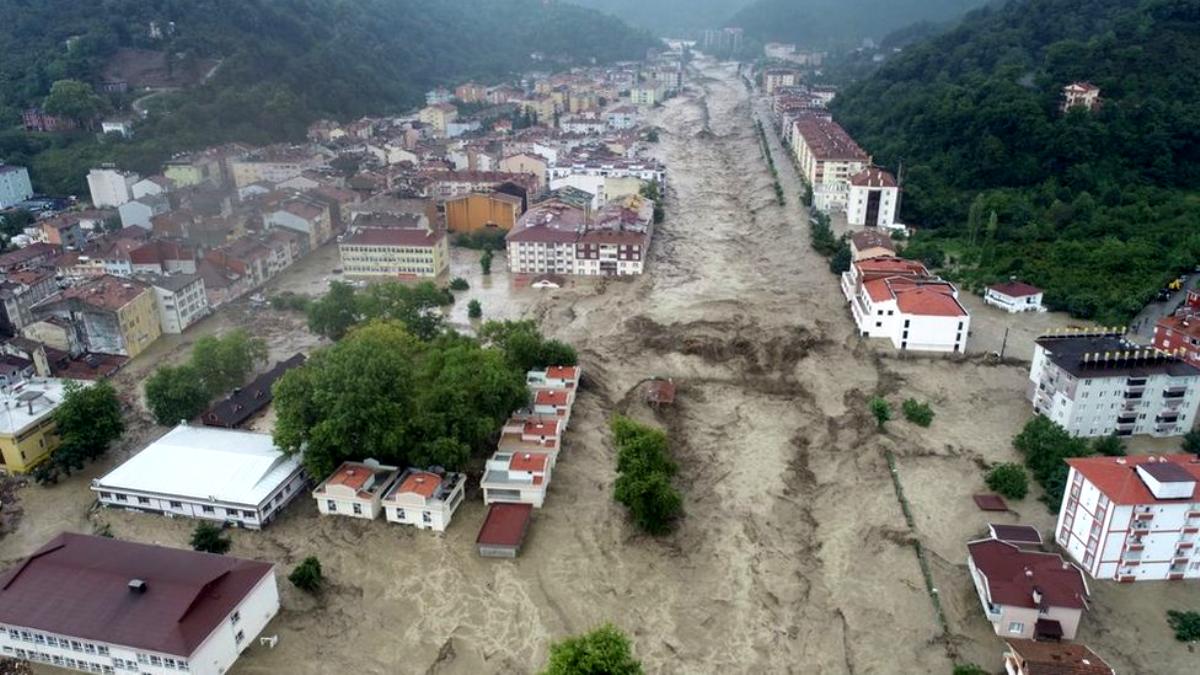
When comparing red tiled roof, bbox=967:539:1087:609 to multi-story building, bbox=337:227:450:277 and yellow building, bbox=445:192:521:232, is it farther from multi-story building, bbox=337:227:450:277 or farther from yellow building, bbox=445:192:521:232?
yellow building, bbox=445:192:521:232

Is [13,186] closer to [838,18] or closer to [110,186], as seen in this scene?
Answer: [110,186]

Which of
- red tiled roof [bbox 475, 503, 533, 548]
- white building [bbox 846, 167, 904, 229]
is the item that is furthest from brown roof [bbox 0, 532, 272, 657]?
white building [bbox 846, 167, 904, 229]

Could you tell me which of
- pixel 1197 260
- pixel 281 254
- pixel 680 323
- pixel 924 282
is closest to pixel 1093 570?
pixel 924 282

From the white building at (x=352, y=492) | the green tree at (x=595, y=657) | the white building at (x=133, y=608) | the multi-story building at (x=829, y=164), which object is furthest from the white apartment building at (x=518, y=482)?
the multi-story building at (x=829, y=164)

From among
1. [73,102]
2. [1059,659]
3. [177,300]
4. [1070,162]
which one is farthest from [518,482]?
[73,102]

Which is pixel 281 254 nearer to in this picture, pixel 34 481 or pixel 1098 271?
pixel 34 481
